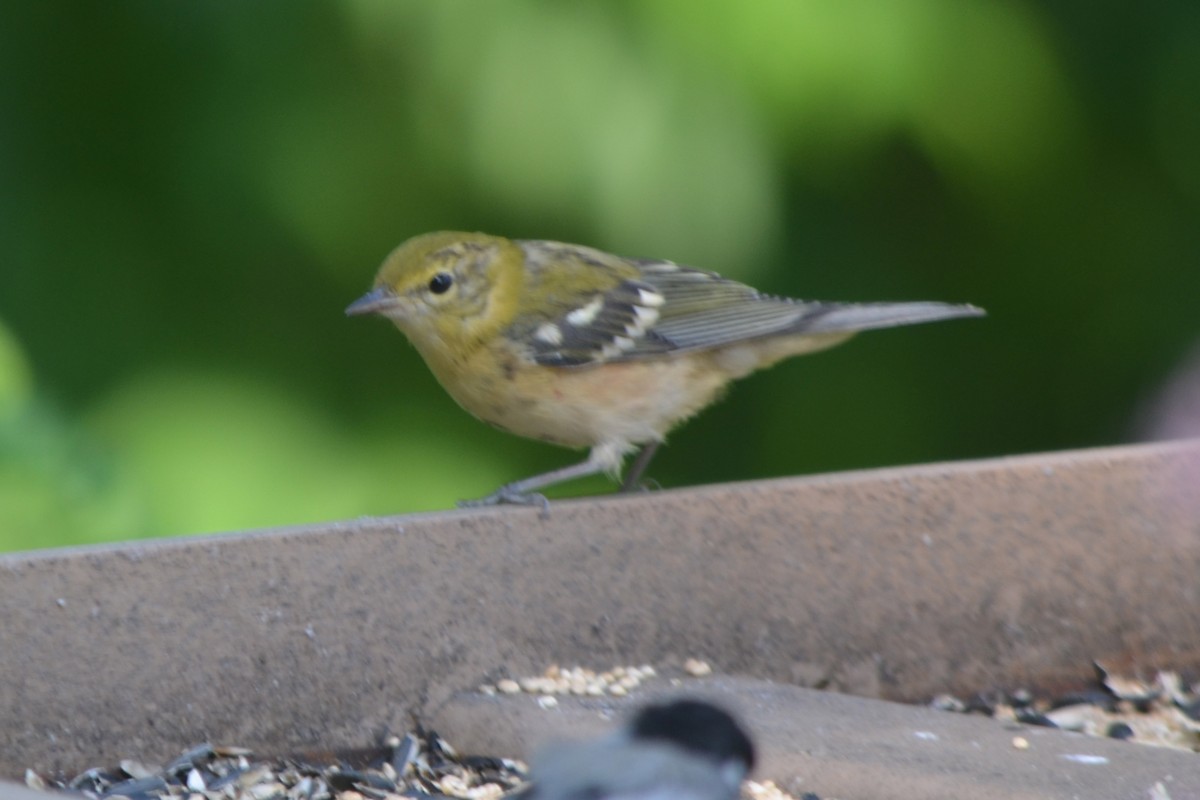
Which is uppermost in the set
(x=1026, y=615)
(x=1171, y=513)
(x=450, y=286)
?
(x=450, y=286)

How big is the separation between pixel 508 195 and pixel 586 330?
55 cm

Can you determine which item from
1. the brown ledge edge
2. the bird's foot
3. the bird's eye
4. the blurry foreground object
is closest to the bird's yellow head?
the bird's eye

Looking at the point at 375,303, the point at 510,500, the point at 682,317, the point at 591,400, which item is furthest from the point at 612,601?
the point at 682,317

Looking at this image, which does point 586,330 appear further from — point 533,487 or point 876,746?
point 876,746

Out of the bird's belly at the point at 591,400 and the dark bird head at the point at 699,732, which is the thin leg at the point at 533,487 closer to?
the bird's belly at the point at 591,400

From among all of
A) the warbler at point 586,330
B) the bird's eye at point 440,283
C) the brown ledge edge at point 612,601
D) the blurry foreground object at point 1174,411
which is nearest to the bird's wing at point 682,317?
the warbler at point 586,330

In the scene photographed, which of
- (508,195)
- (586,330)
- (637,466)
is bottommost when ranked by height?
(637,466)

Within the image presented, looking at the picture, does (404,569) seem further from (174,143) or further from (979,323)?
(979,323)

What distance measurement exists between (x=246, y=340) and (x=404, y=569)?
1410 millimetres

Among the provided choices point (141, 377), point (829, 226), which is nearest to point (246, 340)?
point (141, 377)

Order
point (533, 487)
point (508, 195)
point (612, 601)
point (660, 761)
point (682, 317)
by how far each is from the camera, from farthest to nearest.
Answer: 1. point (508, 195)
2. point (682, 317)
3. point (533, 487)
4. point (612, 601)
5. point (660, 761)

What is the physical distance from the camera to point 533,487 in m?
2.74

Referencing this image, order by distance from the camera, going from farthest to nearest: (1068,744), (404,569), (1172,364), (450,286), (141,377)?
(1172,364) → (141,377) → (450,286) → (404,569) → (1068,744)

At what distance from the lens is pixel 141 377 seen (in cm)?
316
